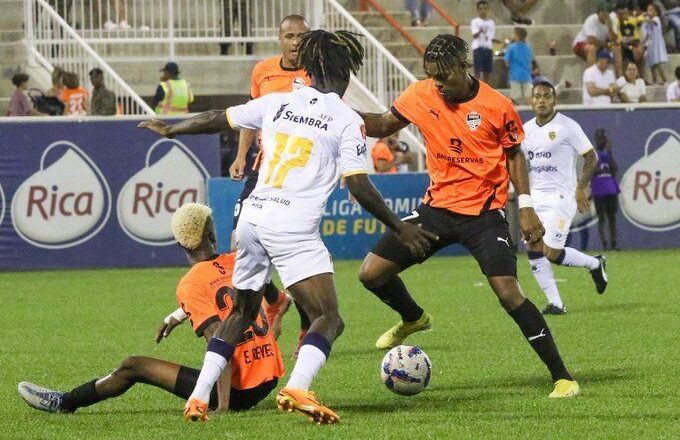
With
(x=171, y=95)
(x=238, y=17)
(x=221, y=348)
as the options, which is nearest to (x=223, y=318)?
(x=221, y=348)

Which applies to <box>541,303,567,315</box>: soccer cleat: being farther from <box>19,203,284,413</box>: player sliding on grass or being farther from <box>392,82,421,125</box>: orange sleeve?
<box>19,203,284,413</box>: player sliding on grass

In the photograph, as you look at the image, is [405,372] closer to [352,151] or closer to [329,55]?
[352,151]

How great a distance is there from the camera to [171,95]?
24.7m

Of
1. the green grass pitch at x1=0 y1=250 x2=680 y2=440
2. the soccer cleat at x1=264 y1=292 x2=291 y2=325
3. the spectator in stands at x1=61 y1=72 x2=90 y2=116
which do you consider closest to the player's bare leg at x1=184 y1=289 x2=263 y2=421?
the green grass pitch at x1=0 y1=250 x2=680 y2=440

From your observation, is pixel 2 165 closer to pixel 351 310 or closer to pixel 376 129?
pixel 351 310

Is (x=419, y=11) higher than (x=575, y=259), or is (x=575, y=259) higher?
(x=419, y=11)

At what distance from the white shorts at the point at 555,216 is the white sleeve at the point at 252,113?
736cm

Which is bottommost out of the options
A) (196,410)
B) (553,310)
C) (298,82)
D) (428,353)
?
(553,310)

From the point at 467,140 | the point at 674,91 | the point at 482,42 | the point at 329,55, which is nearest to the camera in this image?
the point at 329,55

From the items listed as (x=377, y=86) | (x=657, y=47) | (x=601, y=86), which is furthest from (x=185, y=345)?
(x=657, y=47)

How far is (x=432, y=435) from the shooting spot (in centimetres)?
780

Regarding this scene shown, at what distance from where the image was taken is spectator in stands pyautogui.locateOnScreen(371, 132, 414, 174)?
78.5ft

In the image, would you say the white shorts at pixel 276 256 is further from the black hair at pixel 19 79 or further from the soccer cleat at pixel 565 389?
the black hair at pixel 19 79

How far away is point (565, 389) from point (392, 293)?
1851mm
